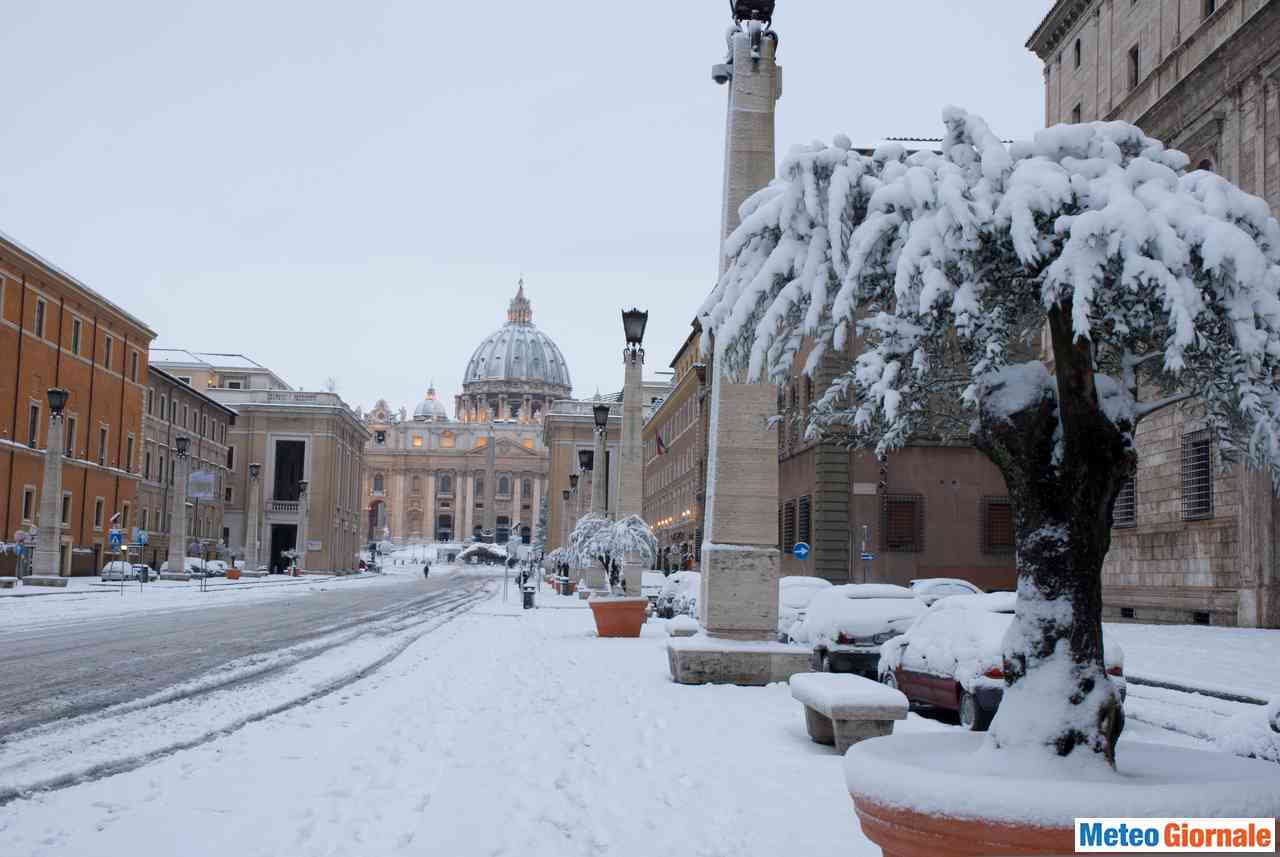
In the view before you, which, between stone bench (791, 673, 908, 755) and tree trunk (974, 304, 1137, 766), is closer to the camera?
tree trunk (974, 304, 1137, 766)

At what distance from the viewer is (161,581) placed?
208ft

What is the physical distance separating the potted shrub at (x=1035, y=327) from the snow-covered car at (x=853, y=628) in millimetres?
12233

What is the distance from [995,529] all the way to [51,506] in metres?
32.6

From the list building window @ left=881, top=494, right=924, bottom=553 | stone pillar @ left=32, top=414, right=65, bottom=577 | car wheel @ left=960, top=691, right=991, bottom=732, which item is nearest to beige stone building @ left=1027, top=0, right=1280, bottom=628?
building window @ left=881, top=494, right=924, bottom=553

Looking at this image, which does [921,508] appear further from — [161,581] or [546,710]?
[161,581]

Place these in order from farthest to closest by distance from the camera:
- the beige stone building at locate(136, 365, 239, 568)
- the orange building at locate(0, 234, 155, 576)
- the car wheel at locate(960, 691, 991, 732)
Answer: the beige stone building at locate(136, 365, 239, 568)
the orange building at locate(0, 234, 155, 576)
the car wheel at locate(960, 691, 991, 732)

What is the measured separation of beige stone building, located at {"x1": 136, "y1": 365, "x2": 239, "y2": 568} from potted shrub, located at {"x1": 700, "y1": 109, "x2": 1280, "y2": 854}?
6914cm

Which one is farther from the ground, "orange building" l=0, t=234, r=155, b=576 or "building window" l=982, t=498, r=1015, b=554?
"orange building" l=0, t=234, r=155, b=576

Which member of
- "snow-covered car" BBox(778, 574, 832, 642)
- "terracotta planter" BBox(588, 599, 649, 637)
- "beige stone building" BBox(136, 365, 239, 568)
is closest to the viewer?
"snow-covered car" BBox(778, 574, 832, 642)

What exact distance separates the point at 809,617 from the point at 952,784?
1484cm

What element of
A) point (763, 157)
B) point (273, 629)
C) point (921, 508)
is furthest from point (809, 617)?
point (921, 508)

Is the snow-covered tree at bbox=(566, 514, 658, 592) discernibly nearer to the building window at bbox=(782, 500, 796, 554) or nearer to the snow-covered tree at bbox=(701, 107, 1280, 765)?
the building window at bbox=(782, 500, 796, 554)

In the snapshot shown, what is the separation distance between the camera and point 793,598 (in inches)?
991

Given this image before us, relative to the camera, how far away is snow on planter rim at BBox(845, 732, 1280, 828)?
430 cm
